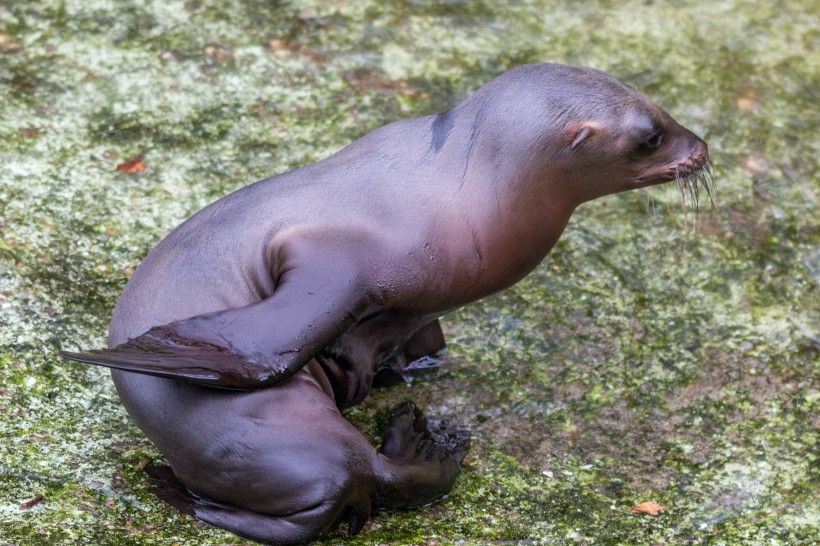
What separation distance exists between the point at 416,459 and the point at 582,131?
129 centimetres

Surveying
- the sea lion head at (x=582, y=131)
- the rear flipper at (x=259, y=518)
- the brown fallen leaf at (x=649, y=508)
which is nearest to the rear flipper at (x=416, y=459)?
the rear flipper at (x=259, y=518)

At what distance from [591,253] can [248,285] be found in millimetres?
2173

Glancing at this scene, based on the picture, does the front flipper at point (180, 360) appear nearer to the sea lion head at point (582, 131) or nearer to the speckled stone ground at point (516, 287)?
the speckled stone ground at point (516, 287)

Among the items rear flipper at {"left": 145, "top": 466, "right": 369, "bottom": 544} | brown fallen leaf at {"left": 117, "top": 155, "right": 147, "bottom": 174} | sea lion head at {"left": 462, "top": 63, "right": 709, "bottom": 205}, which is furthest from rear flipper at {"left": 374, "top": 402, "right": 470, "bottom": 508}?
brown fallen leaf at {"left": 117, "top": 155, "right": 147, "bottom": 174}

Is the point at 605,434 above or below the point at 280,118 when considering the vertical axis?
below

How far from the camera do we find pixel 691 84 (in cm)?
658

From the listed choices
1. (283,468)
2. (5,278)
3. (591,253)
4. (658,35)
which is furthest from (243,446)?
(658,35)

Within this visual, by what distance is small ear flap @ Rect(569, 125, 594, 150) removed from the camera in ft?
13.0

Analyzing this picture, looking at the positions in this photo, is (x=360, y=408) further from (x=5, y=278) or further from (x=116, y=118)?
(x=116, y=118)

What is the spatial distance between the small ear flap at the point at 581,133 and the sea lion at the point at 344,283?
0.01m

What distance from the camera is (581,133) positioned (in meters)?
3.96

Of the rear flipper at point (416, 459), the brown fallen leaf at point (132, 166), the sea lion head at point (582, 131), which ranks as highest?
the sea lion head at point (582, 131)

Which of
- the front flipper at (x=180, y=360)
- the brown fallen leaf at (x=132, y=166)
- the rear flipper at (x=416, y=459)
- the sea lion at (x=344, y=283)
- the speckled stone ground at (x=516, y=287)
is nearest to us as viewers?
the front flipper at (x=180, y=360)

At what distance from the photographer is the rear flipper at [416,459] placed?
3.76 metres
